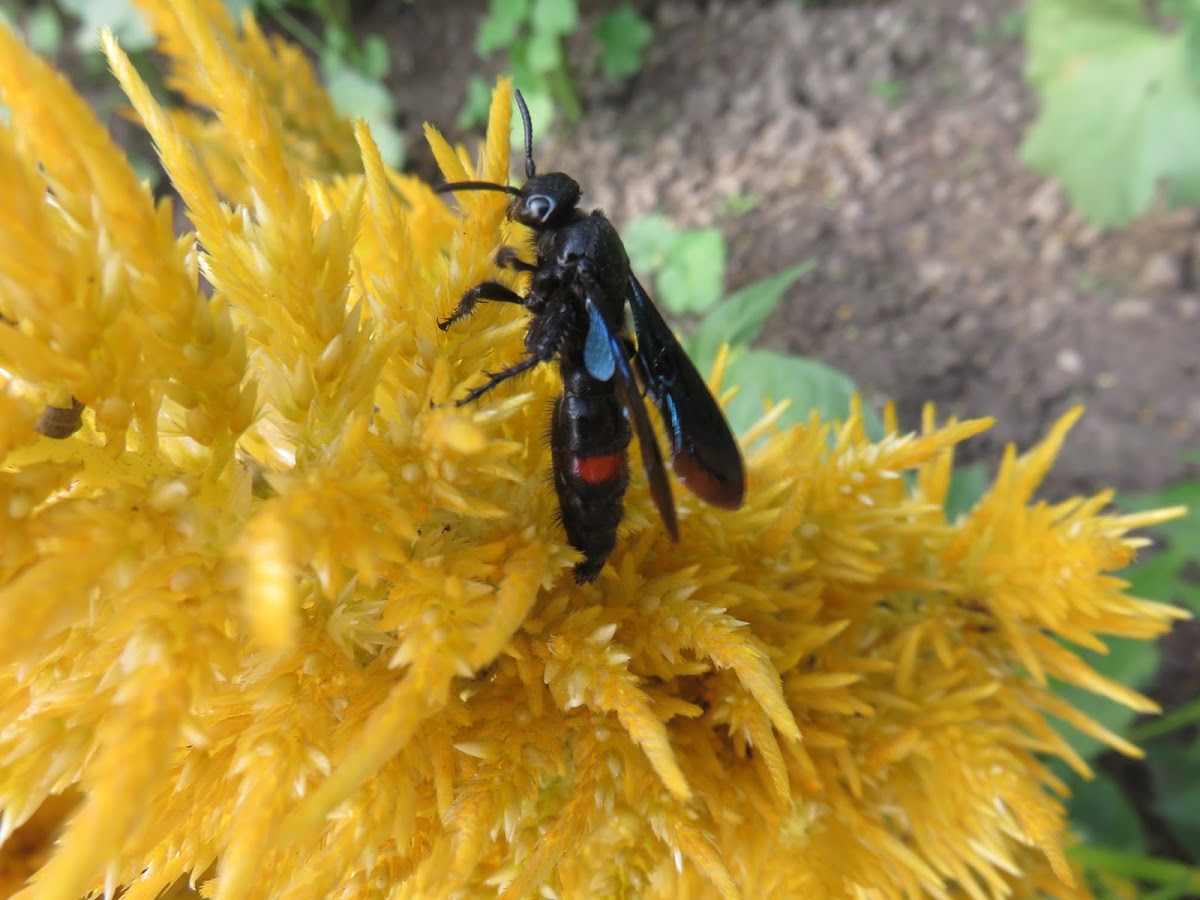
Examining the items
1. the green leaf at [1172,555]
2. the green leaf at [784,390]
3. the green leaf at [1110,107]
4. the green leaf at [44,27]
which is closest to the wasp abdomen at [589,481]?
the green leaf at [784,390]

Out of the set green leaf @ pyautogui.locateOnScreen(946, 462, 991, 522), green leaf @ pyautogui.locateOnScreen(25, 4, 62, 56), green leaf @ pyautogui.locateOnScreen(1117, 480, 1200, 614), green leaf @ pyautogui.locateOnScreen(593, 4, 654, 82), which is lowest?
green leaf @ pyautogui.locateOnScreen(1117, 480, 1200, 614)

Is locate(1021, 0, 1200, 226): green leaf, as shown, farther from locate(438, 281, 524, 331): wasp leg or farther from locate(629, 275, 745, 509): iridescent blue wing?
locate(438, 281, 524, 331): wasp leg

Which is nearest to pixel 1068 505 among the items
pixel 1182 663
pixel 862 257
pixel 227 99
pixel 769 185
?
pixel 227 99

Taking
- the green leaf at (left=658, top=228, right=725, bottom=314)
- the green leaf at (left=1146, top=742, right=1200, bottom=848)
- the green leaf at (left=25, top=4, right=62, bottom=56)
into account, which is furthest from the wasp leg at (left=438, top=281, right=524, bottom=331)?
the green leaf at (left=25, top=4, right=62, bottom=56)


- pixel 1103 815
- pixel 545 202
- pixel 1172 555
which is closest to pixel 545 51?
pixel 545 202

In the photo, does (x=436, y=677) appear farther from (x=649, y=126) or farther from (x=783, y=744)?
(x=649, y=126)

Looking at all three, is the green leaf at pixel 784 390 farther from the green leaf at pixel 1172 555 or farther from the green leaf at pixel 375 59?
the green leaf at pixel 375 59
